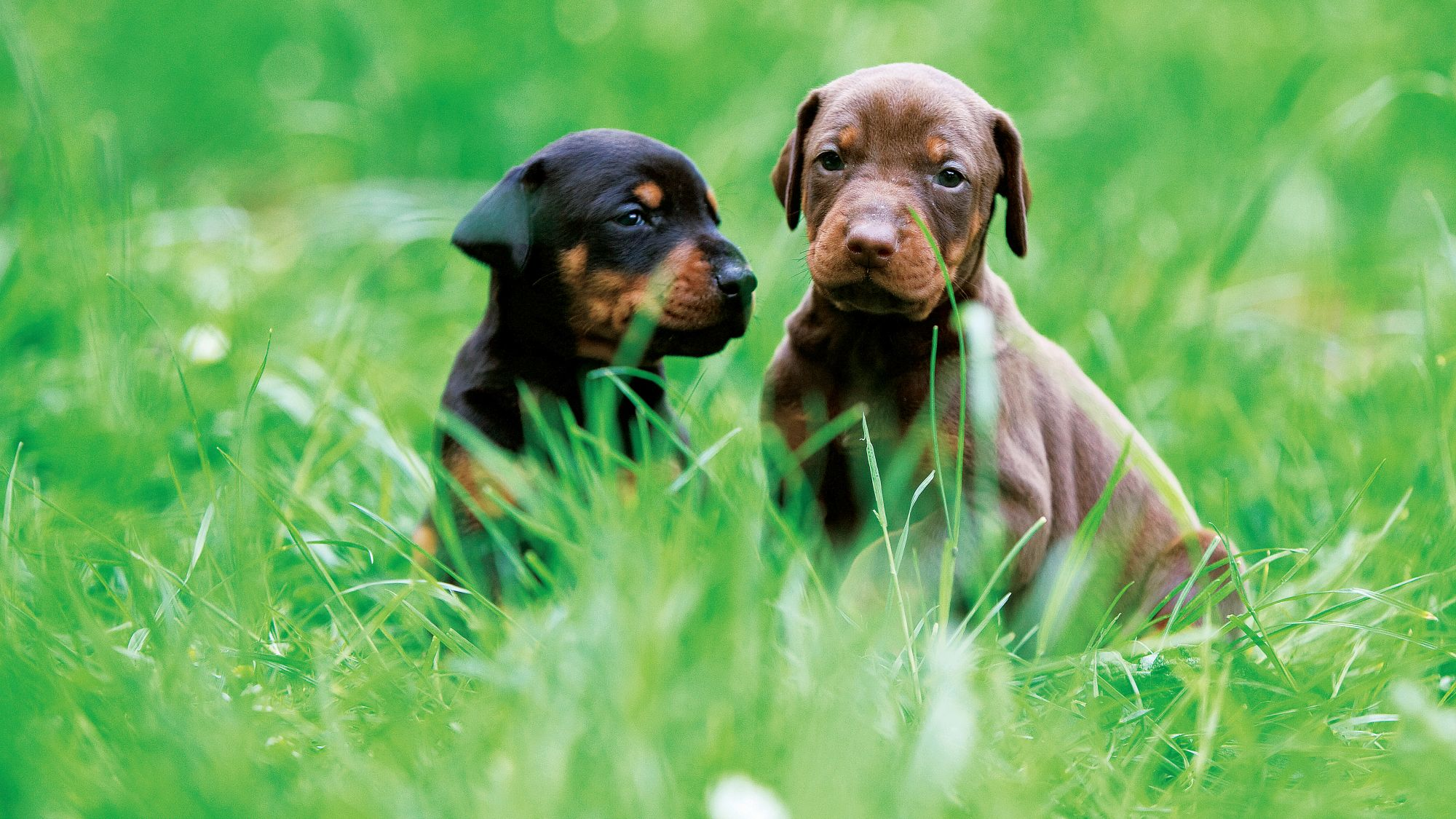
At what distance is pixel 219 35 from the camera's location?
758 centimetres

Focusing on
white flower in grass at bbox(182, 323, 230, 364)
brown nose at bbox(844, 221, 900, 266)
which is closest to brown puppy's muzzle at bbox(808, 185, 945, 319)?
brown nose at bbox(844, 221, 900, 266)

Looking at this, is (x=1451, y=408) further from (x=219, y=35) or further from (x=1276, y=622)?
(x=219, y=35)

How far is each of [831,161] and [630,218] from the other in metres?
0.54

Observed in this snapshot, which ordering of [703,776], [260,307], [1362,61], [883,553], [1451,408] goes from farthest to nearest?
[1362,61] → [260,307] → [1451,408] → [883,553] → [703,776]

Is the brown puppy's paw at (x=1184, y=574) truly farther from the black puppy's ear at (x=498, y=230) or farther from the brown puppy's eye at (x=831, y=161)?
the black puppy's ear at (x=498, y=230)

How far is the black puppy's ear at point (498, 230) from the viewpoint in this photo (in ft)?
10.9

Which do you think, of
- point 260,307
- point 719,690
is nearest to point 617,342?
point 719,690

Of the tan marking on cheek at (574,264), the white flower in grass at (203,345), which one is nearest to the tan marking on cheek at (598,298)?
the tan marking on cheek at (574,264)

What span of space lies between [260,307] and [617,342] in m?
2.32

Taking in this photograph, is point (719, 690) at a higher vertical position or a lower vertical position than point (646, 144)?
lower

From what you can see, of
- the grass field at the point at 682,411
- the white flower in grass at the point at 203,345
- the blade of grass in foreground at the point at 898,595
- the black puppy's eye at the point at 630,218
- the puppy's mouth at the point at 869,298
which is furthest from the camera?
the white flower in grass at the point at 203,345

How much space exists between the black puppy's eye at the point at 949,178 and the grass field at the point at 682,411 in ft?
2.57

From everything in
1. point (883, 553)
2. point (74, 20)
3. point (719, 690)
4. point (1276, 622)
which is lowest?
point (1276, 622)

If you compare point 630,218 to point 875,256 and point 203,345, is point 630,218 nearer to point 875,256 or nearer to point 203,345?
point 875,256
